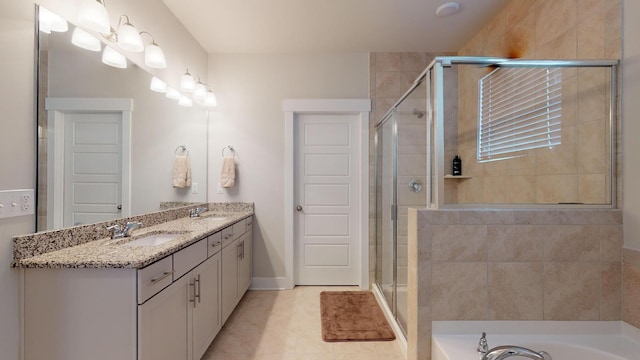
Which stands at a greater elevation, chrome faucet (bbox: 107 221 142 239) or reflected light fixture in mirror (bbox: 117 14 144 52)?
reflected light fixture in mirror (bbox: 117 14 144 52)

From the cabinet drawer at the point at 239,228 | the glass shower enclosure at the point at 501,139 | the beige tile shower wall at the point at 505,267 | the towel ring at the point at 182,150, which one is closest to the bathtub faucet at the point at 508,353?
the beige tile shower wall at the point at 505,267

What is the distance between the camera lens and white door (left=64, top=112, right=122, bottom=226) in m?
1.45

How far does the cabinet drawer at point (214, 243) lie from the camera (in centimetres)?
189

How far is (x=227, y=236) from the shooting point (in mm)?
2262

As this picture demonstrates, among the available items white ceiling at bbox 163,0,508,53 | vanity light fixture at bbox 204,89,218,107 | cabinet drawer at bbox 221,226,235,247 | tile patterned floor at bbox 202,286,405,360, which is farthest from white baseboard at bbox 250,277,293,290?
white ceiling at bbox 163,0,508,53

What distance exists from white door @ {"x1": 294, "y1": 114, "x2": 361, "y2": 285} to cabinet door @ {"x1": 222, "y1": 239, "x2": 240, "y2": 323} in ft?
2.93

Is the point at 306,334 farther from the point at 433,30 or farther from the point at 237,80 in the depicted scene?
the point at 433,30

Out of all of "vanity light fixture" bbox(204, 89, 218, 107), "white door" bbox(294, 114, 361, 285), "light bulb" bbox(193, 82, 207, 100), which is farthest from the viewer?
"white door" bbox(294, 114, 361, 285)

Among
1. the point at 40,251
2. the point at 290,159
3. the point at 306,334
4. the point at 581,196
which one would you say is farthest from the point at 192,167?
the point at 581,196

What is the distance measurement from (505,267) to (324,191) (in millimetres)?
1979

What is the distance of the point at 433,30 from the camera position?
2666 mm

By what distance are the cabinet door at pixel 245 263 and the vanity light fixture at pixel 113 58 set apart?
165 cm

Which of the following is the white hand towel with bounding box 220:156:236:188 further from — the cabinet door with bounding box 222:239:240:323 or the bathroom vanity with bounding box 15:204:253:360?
the bathroom vanity with bounding box 15:204:253:360

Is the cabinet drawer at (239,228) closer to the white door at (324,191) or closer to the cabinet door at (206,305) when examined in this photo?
the cabinet door at (206,305)
